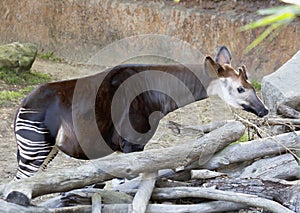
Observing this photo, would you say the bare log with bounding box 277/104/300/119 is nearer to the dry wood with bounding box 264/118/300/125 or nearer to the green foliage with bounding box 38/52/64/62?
the dry wood with bounding box 264/118/300/125

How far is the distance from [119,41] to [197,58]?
1.37 meters

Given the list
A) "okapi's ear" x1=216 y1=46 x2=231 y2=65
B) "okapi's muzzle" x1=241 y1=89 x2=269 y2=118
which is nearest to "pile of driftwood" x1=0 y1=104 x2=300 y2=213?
"okapi's muzzle" x1=241 y1=89 x2=269 y2=118

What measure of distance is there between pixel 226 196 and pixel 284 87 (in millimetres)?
1540

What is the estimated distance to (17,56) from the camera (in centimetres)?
690

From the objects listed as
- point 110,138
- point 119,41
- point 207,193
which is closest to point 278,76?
point 110,138

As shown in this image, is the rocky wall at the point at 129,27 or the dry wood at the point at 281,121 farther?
the rocky wall at the point at 129,27

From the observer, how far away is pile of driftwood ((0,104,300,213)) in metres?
2.12

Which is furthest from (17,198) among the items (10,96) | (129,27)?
(129,27)

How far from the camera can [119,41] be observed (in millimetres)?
8000

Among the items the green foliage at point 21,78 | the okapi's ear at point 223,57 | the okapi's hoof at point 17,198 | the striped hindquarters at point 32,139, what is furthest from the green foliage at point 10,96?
the okapi's hoof at point 17,198

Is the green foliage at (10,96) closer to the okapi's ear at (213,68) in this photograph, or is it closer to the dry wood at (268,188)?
the okapi's ear at (213,68)

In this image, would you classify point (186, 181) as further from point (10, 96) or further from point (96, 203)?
point (10, 96)

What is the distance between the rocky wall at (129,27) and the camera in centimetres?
687

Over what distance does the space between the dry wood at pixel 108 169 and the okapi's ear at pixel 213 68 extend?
50cm
